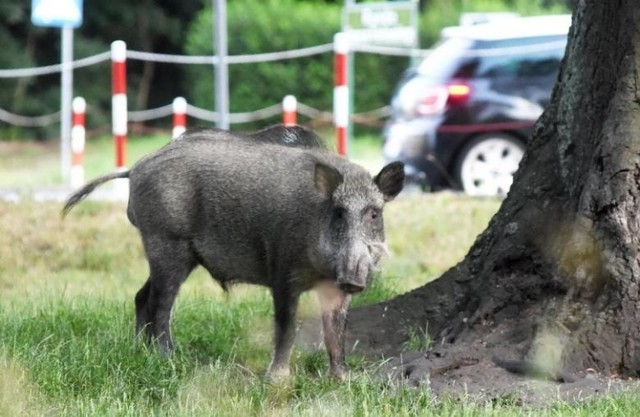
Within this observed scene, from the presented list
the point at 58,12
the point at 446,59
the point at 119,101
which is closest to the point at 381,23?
the point at 58,12

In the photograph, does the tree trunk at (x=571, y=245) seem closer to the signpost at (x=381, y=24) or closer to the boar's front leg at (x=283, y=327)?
the boar's front leg at (x=283, y=327)

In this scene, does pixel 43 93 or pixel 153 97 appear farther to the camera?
pixel 153 97

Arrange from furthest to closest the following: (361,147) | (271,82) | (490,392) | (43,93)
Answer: (43,93) → (271,82) → (361,147) → (490,392)

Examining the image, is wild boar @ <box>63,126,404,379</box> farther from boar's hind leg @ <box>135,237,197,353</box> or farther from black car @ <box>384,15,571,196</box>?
black car @ <box>384,15,571,196</box>

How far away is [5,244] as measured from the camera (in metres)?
11.0

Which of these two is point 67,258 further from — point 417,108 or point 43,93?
point 43,93

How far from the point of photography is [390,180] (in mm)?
7160

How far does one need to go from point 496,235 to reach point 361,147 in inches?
754

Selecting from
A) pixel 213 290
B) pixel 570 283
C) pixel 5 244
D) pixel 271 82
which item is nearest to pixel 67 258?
pixel 5 244

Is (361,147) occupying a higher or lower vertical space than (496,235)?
lower

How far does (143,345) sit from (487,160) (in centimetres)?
929

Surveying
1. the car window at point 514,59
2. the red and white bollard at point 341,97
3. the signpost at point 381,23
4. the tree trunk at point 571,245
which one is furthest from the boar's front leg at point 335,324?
the signpost at point 381,23

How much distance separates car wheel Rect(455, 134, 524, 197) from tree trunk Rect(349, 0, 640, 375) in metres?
7.99

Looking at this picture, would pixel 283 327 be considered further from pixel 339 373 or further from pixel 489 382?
pixel 489 382
